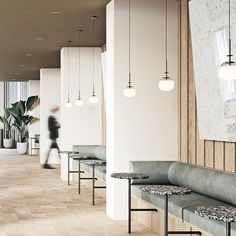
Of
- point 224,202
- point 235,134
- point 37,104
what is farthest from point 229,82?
point 37,104

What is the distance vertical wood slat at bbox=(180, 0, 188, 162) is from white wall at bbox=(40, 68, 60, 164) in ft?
29.2

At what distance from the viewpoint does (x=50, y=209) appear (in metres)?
8.23

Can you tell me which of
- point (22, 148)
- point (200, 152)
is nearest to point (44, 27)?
point (200, 152)

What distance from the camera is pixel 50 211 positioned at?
8.07 metres

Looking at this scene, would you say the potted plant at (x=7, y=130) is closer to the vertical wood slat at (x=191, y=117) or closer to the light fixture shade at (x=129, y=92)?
the light fixture shade at (x=129, y=92)

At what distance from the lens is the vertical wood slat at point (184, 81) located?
23.0 feet

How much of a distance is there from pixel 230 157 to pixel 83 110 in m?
6.58

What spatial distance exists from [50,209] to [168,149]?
6.48 ft

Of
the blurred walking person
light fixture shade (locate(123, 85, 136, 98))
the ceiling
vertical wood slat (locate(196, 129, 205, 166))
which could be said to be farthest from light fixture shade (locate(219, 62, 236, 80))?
the blurred walking person

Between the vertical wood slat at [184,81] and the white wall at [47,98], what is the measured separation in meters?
8.91

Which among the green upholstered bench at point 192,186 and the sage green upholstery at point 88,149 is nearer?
the green upholstered bench at point 192,186

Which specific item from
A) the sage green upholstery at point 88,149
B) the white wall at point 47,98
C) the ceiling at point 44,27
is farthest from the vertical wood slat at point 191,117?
the white wall at point 47,98

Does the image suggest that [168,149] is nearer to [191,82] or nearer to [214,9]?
[191,82]

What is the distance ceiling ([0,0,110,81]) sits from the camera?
7.64 metres
